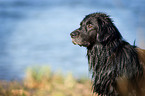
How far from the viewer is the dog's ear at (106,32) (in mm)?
4363

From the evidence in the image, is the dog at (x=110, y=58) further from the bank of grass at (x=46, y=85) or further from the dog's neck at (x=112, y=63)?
the bank of grass at (x=46, y=85)

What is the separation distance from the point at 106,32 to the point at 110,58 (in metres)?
0.43

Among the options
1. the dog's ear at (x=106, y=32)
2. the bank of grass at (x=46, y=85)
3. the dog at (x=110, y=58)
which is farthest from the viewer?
the bank of grass at (x=46, y=85)

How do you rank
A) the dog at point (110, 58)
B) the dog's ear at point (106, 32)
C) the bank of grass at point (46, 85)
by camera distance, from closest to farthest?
1. the dog at point (110, 58)
2. the dog's ear at point (106, 32)
3. the bank of grass at point (46, 85)

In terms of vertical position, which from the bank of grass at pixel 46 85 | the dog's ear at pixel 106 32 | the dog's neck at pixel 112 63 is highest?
the dog's ear at pixel 106 32

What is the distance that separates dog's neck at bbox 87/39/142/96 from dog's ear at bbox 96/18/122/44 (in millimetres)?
82

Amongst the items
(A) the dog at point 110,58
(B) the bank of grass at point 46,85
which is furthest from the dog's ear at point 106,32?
(B) the bank of grass at point 46,85

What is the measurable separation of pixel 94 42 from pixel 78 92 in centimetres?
235

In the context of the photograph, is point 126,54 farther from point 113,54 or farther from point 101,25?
point 101,25

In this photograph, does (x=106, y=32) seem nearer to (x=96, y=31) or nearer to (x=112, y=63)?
(x=96, y=31)

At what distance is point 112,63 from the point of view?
171 inches

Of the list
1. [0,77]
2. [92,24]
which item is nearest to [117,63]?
[92,24]

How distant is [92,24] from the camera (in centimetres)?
452

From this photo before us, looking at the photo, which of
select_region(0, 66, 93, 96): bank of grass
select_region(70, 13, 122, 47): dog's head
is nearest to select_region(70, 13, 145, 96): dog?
select_region(70, 13, 122, 47): dog's head
